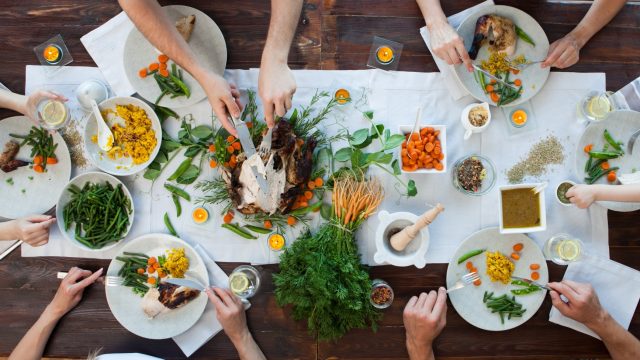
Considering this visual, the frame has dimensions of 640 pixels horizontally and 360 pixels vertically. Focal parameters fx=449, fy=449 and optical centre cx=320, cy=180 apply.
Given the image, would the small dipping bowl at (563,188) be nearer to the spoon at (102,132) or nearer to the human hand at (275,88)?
the human hand at (275,88)

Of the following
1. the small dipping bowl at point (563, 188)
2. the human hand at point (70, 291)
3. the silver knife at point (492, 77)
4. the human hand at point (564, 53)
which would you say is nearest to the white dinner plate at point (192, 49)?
the human hand at point (70, 291)

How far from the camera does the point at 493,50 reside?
69.8 inches

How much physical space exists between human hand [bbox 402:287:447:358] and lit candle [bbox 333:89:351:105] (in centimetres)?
82

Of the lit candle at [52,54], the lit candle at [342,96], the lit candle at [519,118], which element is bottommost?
the lit candle at [519,118]

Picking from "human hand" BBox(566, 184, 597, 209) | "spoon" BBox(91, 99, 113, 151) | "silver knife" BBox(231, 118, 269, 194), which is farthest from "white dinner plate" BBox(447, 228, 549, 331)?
"spoon" BBox(91, 99, 113, 151)

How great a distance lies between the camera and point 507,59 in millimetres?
1784

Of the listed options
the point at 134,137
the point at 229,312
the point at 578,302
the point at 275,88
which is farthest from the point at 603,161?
the point at 134,137

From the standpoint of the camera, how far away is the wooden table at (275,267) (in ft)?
5.92

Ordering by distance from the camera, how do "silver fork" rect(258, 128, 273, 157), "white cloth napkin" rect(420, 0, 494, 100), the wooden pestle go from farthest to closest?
"white cloth napkin" rect(420, 0, 494, 100), "silver fork" rect(258, 128, 273, 157), the wooden pestle

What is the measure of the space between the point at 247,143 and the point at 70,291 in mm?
919

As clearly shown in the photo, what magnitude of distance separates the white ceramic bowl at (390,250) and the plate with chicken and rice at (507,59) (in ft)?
1.89

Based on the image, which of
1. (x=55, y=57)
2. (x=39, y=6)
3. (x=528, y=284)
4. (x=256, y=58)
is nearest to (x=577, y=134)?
(x=528, y=284)

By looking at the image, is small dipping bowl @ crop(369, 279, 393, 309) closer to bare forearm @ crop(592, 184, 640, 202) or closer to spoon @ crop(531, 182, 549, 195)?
spoon @ crop(531, 182, 549, 195)

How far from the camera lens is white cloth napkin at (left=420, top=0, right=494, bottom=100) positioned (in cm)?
180
